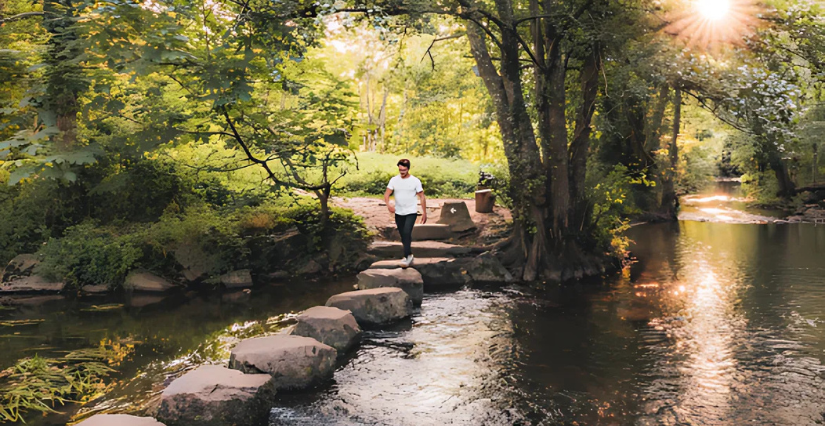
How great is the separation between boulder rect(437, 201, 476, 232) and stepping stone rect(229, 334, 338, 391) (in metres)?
8.99

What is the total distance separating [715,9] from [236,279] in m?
10.3

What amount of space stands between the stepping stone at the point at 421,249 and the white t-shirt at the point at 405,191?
369 centimetres

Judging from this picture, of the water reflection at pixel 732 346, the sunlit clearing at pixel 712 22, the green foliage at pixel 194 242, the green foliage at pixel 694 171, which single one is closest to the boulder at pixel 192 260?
the green foliage at pixel 194 242

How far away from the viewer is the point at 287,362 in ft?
22.4

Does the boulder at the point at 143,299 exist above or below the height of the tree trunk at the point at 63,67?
below

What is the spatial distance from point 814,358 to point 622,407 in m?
3.17

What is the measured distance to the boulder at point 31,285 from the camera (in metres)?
12.3

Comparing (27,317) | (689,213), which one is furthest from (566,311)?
(689,213)

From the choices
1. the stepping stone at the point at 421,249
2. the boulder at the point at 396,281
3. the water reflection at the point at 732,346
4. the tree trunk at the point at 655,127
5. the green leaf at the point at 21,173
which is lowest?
the water reflection at the point at 732,346

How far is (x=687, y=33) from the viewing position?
10.9 metres

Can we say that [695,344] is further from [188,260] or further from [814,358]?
[188,260]

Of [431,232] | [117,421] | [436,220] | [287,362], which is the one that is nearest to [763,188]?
[436,220]

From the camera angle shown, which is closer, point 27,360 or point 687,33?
point 27,360

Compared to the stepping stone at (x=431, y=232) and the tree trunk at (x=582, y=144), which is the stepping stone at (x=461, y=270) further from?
the stepping stone at (x=431, y=232)
